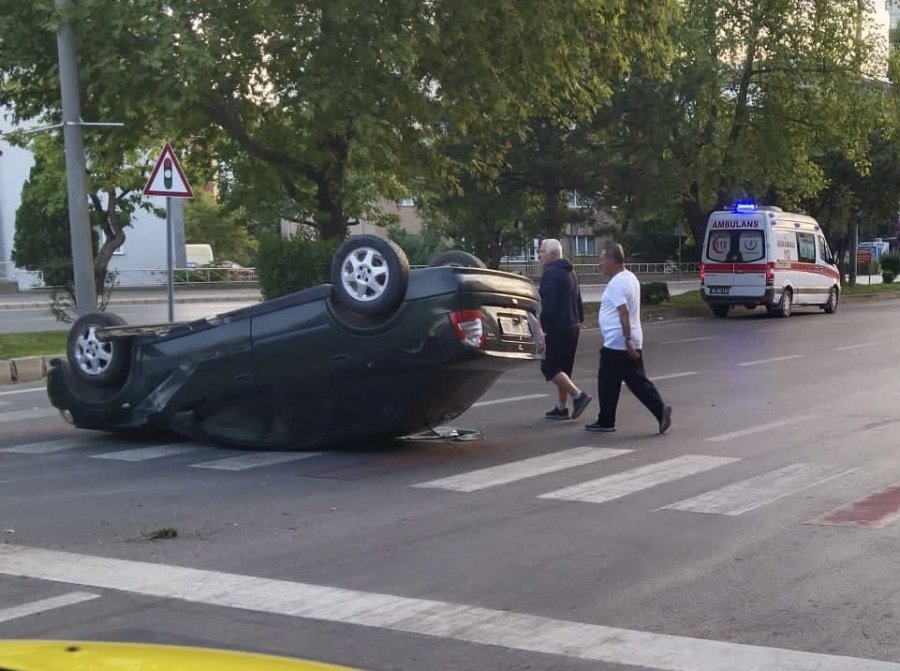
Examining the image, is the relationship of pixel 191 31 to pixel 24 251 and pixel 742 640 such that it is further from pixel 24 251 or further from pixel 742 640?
pixel 24 251

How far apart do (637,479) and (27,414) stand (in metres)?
7.24

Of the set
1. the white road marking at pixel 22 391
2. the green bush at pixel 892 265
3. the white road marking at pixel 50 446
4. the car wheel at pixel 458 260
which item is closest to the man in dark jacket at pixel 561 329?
the car wheel at pixel 458 260

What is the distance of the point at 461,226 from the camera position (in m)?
34.6

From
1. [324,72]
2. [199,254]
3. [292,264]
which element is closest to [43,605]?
[324,72]

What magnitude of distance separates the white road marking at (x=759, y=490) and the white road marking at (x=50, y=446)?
18.0 ft

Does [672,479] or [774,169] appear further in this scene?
[774,169]

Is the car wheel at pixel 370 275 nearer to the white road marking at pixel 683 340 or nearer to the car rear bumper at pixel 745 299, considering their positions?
the white road marking at pixel 683 340

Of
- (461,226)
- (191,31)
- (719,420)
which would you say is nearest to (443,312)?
(719,420)

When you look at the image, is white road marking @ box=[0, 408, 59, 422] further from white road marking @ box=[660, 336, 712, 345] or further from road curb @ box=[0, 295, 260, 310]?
road curb @ box=[0, 295, 260, 310]

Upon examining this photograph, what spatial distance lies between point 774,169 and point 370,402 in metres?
30.0

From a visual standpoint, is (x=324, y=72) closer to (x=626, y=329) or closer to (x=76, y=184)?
(x=76, y=184)

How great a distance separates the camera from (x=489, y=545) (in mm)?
7480

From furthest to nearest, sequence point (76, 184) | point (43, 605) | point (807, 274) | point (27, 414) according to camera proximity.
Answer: point (807, 274)
point (76, 184)
point (27, 414)
point (43, 605)

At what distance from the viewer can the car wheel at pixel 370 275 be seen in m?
10.0
